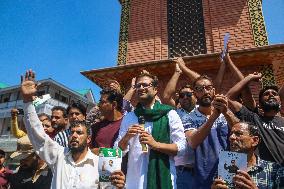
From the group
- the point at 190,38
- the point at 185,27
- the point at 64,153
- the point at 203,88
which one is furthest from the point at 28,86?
the point at 185,27

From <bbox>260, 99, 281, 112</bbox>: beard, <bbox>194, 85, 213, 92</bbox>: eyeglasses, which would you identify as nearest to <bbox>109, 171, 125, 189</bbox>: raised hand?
<bbox>194, 85, 213, 92</bbox>: eyeglasses

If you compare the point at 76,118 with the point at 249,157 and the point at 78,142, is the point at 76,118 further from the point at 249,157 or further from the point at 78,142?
the point at 249,157

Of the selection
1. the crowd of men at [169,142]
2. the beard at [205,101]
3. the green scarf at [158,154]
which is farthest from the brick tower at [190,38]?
the green scarf at [158,154]

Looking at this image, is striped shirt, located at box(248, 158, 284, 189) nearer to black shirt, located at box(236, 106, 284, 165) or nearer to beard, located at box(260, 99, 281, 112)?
black shirt, located at box(236, 106, 284, 165)

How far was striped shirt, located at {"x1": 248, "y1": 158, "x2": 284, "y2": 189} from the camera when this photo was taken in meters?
2.62

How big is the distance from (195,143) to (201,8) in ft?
27.2

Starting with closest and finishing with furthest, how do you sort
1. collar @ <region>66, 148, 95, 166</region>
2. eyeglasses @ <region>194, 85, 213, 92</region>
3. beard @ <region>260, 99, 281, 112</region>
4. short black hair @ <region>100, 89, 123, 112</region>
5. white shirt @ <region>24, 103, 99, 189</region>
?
white shirt @ <region>24, 103, 99, 189</region> → collar @ <region>66, 148, 95, 166</region> → eyeglasses @ <region>194, 85, 213, 92</region> → beard @ <region>260, 99, 281, 112</region> → short black hair @ <region>100, 89, 123, 112</region>

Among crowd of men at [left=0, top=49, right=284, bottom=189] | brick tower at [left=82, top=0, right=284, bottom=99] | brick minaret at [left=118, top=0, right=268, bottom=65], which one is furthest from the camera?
brick minaret at [left=118, top=0, right=268, bottom=65]

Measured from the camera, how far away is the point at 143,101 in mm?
3531

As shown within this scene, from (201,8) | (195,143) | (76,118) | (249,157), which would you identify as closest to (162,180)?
(195,143)

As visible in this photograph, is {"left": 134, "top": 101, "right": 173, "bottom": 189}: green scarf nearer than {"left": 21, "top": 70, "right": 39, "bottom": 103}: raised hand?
Yes

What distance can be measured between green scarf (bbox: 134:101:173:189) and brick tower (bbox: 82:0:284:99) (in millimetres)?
4921

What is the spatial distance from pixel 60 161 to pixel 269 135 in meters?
2.55

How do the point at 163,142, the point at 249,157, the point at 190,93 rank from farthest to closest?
the point at 190,93
the point at 163,142
the point at 249,157
